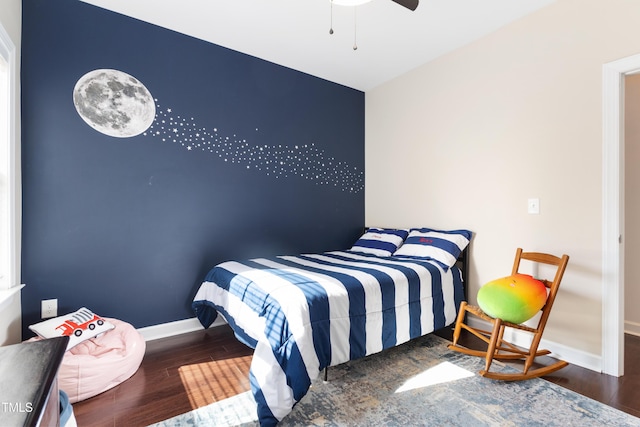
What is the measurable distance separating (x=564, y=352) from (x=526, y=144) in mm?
1596

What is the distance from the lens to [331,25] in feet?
8.76

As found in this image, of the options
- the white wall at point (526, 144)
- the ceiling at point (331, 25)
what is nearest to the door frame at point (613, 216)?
the white wall at point (526, 144)

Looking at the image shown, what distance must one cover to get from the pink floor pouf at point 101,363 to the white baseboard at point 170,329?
38 centimetres

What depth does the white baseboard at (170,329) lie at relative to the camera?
268 centimetres

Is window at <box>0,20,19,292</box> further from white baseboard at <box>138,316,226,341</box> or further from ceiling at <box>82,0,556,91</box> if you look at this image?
white baseboard at <box>138,316,226,341</box>

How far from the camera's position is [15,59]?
81.6 inches

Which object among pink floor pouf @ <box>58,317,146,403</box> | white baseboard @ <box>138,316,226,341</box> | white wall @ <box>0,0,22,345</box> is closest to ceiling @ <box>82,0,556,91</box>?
white wall @ <box>0,0,22,345</box>

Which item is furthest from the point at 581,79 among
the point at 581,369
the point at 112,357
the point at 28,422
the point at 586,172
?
the point at 112,357

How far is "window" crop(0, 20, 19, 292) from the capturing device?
195 centimetres

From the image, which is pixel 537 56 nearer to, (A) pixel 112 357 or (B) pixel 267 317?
(B) pixel 267 317

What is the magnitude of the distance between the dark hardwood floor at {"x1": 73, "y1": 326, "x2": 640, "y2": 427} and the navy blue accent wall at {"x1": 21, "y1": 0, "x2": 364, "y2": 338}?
0.58 meters

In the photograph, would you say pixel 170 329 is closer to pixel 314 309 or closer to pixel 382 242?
pixel 314 309

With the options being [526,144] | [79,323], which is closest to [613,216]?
[526,144]

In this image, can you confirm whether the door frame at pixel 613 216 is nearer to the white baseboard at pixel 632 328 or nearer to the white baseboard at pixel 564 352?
the white baseboard at pixel 564 352
